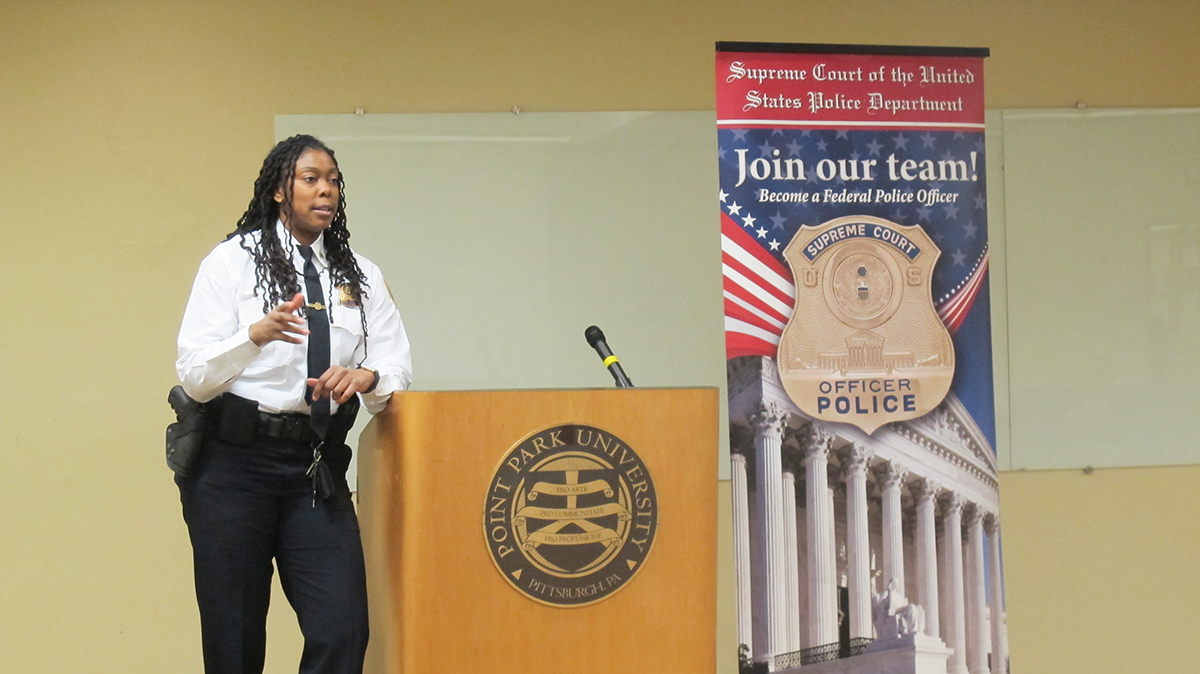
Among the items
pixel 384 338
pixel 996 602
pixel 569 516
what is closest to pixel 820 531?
pixel 996 602

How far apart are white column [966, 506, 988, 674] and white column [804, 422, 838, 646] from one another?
355 mm

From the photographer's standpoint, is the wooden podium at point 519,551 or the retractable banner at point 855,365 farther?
the retractable banner at point 855,365

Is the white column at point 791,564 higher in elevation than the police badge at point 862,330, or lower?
lower

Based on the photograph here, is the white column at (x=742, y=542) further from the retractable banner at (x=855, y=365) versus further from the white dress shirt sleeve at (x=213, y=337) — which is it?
the white dress shirt sleeve at (x=213, y=337)

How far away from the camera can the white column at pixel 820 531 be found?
100 inches

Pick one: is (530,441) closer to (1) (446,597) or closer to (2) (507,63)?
(1) (446,597)

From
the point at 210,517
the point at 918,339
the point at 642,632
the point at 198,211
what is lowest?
the point at 642,632

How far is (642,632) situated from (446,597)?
378 mm

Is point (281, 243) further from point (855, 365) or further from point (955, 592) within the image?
point (955, 592)

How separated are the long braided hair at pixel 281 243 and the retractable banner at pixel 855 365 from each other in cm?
90

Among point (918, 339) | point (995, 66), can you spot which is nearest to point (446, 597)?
point (918, 339)

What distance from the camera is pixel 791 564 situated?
2549mm

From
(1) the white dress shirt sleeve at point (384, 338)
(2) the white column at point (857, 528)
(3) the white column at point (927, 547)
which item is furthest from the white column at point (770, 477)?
(1) the white dress shirt sleeve at point (384, 338)

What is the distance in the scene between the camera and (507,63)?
369 cm
